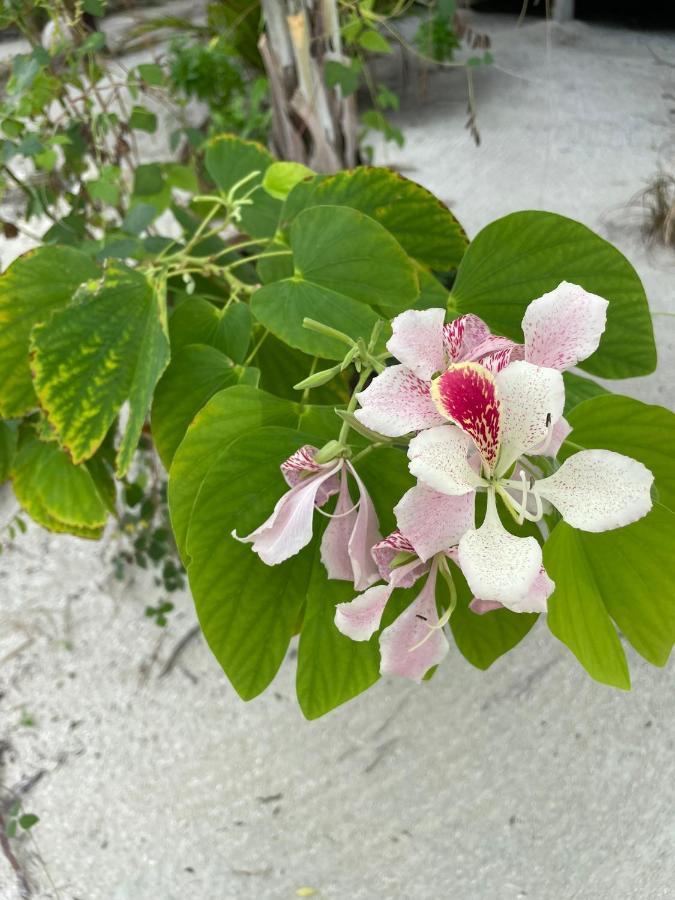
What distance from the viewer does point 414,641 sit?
0.34 meters

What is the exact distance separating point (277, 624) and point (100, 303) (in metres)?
0.28

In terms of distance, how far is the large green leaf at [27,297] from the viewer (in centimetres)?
58

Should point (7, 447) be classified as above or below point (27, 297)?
below

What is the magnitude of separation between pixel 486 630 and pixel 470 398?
0.72ft

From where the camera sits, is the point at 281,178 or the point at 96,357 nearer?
the point at 96,357

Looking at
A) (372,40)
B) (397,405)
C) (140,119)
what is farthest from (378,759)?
(372,40)

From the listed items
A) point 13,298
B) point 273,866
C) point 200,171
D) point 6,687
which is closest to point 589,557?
point 13,298

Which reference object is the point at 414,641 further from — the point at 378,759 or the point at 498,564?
the point at 378,759

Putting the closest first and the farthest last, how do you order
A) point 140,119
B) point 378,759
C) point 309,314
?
point 309,314
point 378,759
point 140,119

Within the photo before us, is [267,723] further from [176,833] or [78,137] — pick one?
[78,137]

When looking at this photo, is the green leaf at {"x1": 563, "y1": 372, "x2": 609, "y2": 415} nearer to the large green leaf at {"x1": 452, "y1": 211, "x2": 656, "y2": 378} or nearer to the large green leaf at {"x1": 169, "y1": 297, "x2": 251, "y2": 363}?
the large green leaf at {"x1": 452, "y1": 211, "x2": 656, "y2": 378}

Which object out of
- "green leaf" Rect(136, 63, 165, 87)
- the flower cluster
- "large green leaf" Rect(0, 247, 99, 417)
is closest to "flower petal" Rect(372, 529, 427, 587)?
the flower cluster

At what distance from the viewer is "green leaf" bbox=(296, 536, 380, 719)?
42cm

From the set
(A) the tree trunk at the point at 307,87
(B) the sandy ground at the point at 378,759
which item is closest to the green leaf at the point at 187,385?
(B) the sandy ground at the point at 378,759
